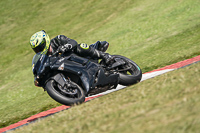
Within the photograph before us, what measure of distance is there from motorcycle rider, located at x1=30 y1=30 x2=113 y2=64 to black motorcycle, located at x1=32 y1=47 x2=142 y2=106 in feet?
0.61

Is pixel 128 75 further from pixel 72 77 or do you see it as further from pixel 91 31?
pixel 91 31

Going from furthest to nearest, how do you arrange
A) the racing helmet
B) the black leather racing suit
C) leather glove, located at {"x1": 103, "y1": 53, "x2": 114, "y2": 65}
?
leather glove, located at {"x1": 103, "y1": 53, "x2": 114, "y2": 65}
the black leather racing suit
the racing helmet

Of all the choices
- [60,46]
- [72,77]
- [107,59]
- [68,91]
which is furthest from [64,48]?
[107,59]

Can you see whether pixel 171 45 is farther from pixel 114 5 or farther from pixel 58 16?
pixel 58 16

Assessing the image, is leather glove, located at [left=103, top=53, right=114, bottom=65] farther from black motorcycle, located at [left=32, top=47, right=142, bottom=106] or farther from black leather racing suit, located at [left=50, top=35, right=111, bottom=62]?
black motorcycle, located at [left=32, top=47, right=142, bottom=106]

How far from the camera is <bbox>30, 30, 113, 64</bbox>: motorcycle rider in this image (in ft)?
21.0

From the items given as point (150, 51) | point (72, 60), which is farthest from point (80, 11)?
point (72, 60)

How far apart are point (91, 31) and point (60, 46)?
600 inches

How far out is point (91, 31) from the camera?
70.6 feet

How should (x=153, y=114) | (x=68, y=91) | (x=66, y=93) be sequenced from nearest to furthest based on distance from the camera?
(x=153, y=114) < (x=66, y=93) < (x=68, y=91)

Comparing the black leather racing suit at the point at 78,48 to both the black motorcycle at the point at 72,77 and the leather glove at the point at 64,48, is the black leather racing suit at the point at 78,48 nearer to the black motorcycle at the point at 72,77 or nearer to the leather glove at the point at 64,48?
the leather glove at the point at 64,48

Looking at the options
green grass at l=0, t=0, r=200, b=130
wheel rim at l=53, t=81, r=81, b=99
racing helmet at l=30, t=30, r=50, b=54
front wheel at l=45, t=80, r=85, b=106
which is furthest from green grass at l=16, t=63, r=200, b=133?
green grass at l=0, t=0, r=200, b=130

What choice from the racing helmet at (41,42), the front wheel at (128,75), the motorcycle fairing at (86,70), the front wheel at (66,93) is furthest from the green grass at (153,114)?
the racing helmet at (41,42)

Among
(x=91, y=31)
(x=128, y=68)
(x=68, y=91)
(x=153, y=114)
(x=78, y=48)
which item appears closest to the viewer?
(x=153, y=114)
